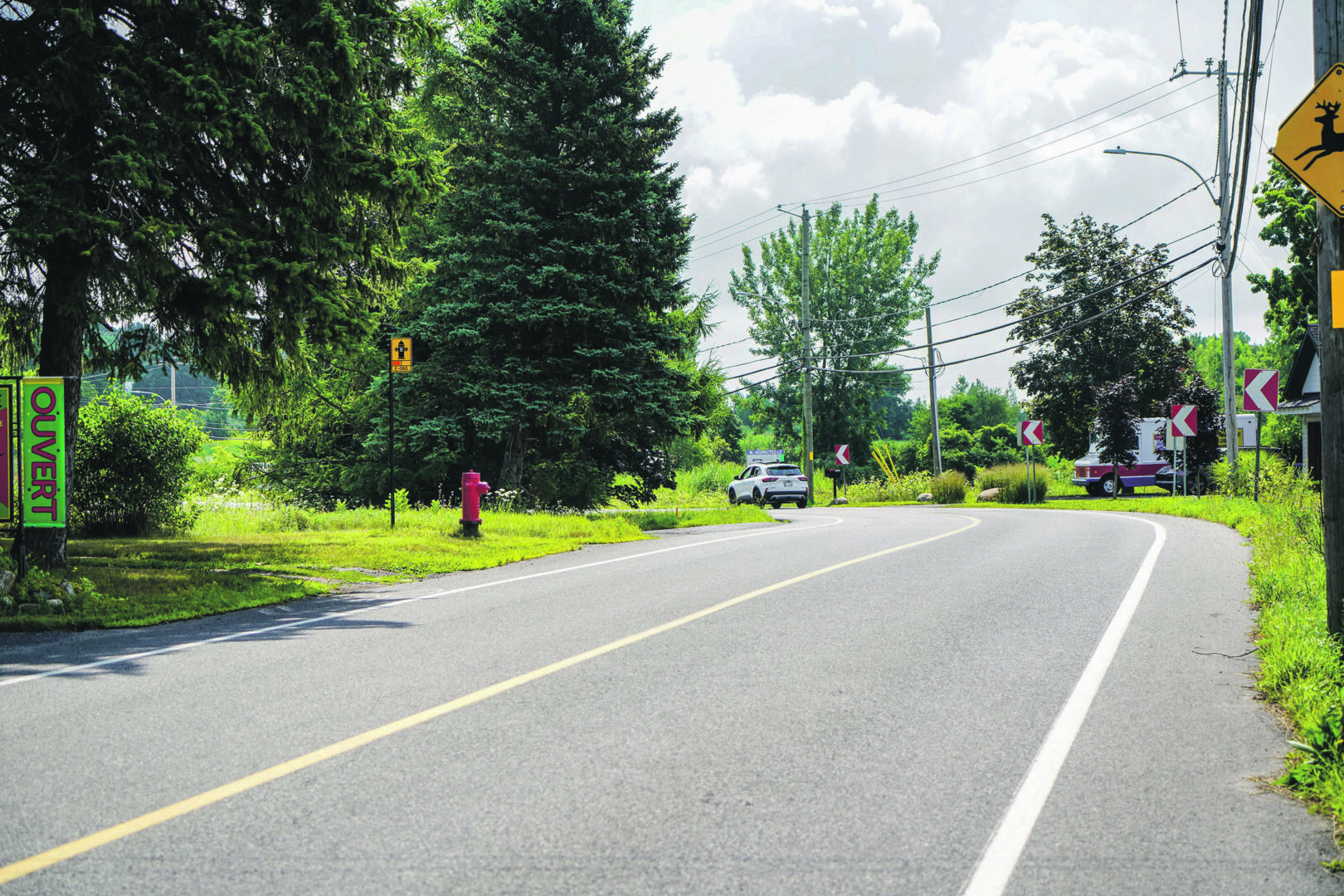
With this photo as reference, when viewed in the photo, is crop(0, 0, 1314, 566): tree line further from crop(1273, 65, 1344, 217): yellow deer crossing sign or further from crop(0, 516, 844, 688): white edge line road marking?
crop(1273, 65, 1344, 217): yellow deer crossing sign

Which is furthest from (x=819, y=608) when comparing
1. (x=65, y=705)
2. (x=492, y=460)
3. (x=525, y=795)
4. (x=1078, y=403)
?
(x=1078, y=403)

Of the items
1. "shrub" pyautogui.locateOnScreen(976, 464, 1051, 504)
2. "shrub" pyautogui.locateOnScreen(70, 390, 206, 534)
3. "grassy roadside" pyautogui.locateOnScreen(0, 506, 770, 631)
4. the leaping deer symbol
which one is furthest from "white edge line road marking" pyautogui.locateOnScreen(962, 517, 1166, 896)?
"shrub" pyautogui.locateOnScreen(976, 464, 1051, 504)

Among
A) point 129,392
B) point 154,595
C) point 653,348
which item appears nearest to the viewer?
point 154,595

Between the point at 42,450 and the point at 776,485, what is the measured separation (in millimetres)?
32074

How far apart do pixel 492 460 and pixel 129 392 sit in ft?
32.5

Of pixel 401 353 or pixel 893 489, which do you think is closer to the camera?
pixel 401 353

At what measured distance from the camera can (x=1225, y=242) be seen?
27.8 metres

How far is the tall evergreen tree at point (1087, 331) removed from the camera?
48562 millimetres

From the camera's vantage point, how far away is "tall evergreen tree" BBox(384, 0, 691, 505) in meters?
23.0

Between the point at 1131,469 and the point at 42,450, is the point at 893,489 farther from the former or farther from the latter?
the point at 42,450

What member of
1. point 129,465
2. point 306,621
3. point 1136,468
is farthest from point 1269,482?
point 129,465

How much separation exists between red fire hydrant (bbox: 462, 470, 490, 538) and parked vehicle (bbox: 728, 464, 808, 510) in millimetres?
24669

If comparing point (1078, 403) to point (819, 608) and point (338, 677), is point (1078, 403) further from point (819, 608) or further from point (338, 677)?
point (338, 677)

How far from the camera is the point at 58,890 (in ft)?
11.0
